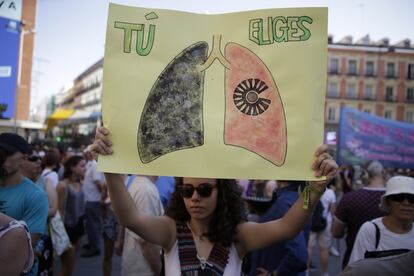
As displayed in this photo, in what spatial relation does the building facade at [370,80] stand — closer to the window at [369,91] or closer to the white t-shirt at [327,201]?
the window at [369,91]

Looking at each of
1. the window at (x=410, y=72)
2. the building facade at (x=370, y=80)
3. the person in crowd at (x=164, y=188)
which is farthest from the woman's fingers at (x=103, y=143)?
the window at (x=410, y=72)

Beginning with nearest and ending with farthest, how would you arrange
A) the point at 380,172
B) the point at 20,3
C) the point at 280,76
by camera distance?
the point at 280,76 < the point at 20,3 < the point at 380,172

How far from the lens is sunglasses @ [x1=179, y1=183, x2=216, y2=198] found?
204 cm

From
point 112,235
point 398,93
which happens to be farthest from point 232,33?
point 398,93

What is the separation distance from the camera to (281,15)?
1.80 metres

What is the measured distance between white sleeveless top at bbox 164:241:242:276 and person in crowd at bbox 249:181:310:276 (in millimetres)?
985

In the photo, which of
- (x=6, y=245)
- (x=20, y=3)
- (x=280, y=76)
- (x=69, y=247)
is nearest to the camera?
(x=6, y=245)

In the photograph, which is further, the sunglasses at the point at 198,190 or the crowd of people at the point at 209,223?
the sunglasses at the point at 198,190

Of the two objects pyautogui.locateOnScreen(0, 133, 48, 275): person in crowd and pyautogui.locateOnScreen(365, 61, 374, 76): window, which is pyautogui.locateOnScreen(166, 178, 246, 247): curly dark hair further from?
pyautogui.locateOnScreen(365, 61, 374, 76): window

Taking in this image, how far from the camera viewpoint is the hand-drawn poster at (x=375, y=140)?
30.4 feet

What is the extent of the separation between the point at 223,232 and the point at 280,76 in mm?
848

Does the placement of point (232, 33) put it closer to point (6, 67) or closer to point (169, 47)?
point (169, 47)

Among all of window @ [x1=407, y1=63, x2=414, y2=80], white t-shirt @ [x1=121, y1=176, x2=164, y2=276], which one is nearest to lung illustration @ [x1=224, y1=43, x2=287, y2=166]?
white t-shirt @ [x1=121, y1=176, x2=164, y2=276]

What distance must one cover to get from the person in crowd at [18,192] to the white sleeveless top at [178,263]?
1.25 metres
